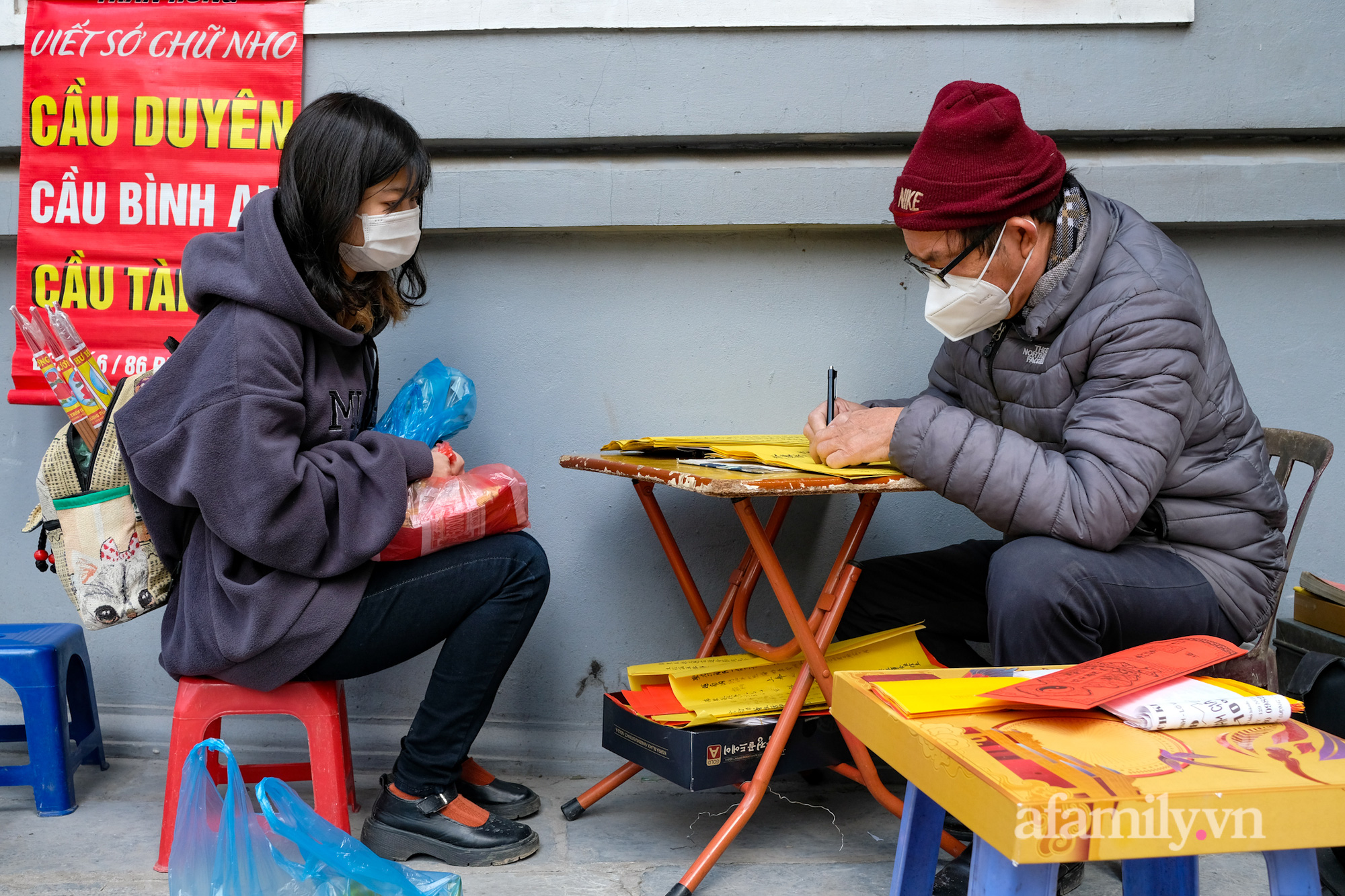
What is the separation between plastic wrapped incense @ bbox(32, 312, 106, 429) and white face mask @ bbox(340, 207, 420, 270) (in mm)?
563

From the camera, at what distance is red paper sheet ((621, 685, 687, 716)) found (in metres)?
2.04

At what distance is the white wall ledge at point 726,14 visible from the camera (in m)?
2.46

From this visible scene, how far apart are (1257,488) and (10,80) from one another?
309 cm

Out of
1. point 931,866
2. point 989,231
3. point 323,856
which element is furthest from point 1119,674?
point 323,856

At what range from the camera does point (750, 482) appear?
5.46 ft

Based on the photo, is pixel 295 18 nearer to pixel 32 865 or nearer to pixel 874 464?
pixel 874 464

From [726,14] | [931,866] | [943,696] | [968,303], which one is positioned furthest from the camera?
[726,14]

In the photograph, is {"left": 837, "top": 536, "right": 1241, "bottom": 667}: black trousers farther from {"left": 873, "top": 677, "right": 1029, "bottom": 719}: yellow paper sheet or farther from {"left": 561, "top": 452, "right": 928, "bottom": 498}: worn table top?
{"left": 873, "top": 677, "right": 1029, "bottom": 719}: yellow paper sheet

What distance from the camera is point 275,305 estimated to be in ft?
5.90

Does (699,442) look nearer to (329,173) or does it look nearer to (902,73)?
(329,173)

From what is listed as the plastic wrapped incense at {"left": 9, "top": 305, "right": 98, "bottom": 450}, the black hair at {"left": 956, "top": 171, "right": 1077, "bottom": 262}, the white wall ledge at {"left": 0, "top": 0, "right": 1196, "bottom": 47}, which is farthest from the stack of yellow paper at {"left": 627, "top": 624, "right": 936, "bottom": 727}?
the white wall ledge at {"left": 0, "top": 0, "right": 1196, "bottom": 47}

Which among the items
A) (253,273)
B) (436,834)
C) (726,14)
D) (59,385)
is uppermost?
(726,14)

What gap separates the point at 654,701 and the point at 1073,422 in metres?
1.02

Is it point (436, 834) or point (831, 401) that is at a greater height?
point (831, 401)
